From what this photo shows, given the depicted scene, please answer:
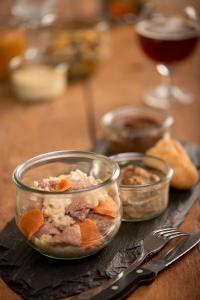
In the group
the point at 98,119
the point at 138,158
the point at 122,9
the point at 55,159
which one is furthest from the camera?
the point at 122,9

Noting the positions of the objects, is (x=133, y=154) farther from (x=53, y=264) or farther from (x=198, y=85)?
(x=198, y=85)

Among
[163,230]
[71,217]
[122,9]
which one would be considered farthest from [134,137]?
[122,9]

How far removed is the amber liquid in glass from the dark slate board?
80 cm

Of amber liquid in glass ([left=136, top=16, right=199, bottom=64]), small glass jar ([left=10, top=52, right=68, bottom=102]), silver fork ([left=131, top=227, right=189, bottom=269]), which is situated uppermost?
silver fork ([left=131, top=227, right=189, bottom=269])

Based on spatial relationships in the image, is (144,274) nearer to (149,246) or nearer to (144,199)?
(149,246)

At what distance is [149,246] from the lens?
1.16 metres

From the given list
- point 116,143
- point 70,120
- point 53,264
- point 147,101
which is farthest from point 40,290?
point 147,101

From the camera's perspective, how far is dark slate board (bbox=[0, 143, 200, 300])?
106 cm

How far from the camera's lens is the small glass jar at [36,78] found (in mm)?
2045

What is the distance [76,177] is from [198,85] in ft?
3.57

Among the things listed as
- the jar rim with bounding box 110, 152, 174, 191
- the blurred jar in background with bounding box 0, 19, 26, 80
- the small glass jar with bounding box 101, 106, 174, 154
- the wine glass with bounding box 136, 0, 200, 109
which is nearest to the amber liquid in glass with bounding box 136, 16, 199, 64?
the wine glass with bounding box 136, 0, 200, 109

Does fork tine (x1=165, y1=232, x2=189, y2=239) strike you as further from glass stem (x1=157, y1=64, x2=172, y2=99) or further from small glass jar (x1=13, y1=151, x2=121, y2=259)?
glass stem (x1=157, y1=64, x2=172, y2=99)

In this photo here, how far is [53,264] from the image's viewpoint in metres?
1.13

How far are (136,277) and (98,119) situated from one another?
91cm
